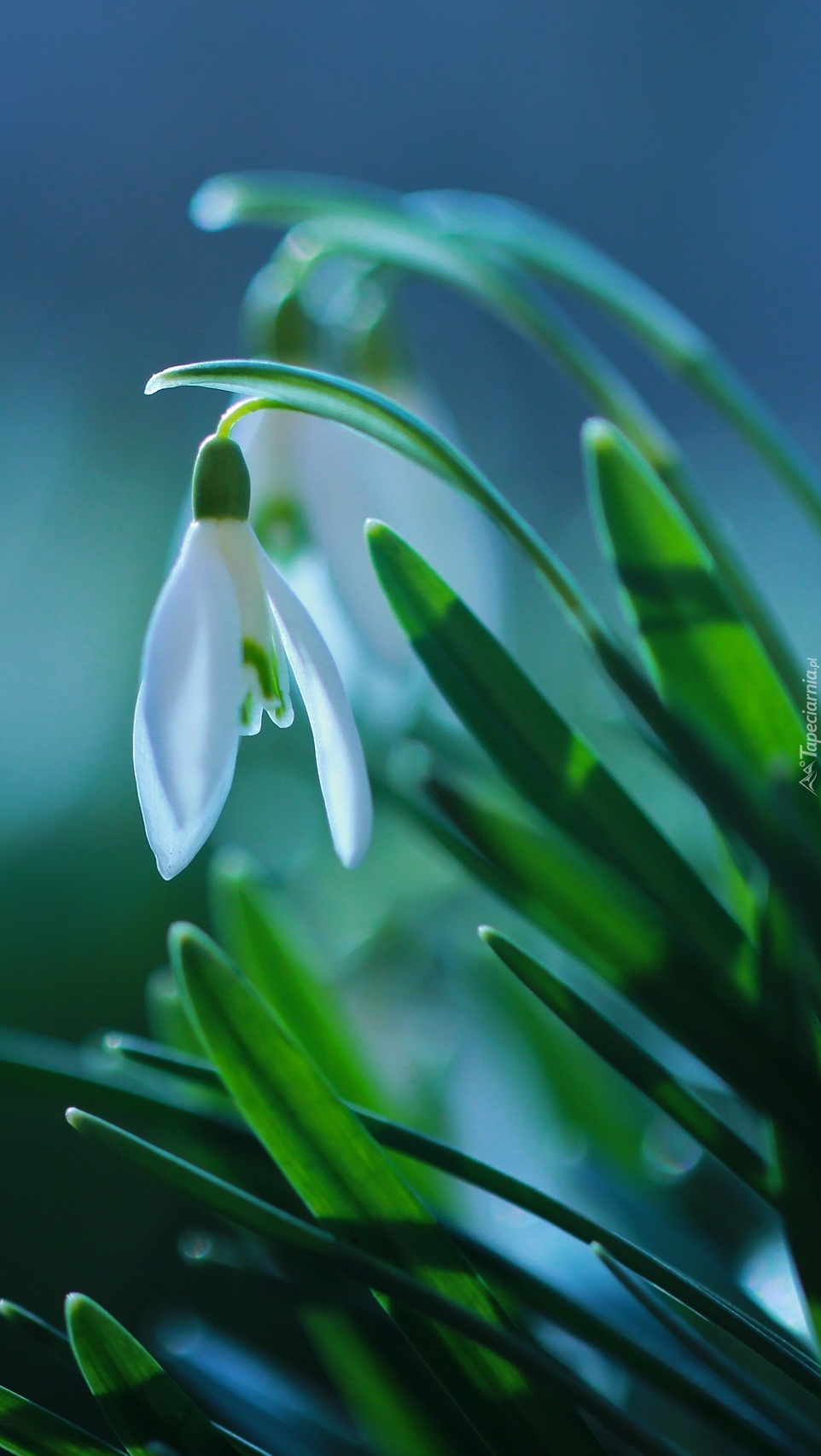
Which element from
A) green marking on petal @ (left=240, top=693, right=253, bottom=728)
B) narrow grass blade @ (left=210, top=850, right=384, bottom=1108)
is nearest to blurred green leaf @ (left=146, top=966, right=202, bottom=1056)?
narrow grass blade @ (left=210, top=850, right=384, bottom=1108)

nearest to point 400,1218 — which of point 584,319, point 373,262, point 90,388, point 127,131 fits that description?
point 373,262

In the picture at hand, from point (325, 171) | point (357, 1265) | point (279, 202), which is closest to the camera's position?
point (357, 1265)

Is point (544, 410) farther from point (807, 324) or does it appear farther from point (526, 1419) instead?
point (526, 1419)

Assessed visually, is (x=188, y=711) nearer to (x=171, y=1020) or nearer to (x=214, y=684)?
(x=214, y=684)

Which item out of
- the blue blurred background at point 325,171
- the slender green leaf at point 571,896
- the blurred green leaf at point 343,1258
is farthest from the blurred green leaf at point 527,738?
the blue blurred background at point 325,171

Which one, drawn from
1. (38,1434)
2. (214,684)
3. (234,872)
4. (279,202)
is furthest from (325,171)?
(38,1434)

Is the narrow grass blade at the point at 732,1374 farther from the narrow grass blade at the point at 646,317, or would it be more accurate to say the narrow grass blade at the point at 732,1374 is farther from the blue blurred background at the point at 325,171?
the blue blurred background at the point at 325,171
